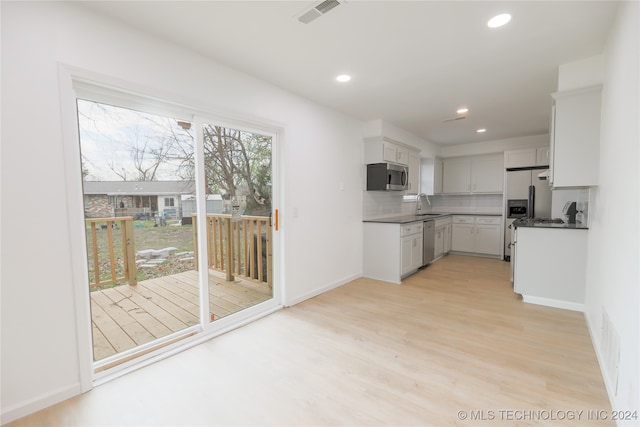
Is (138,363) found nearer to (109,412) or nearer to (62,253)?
(109,412)

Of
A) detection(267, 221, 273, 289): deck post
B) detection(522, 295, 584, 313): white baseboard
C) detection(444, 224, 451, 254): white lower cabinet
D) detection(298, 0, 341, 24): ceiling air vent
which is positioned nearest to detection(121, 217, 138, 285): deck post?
detection(267, 221, 273, 289): deck post

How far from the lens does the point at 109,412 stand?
5.57 ft

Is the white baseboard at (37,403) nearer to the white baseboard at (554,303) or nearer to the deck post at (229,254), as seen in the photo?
the deck post at (229,254)

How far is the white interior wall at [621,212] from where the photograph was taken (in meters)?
1.37

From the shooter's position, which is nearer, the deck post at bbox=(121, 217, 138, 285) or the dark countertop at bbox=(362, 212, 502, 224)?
A: the deck post at bbox=(121, 217, 138, 285)

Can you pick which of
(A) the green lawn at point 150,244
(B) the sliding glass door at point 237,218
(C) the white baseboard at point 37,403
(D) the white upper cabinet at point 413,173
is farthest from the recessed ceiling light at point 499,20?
(C) the white baseboard at point 37,403

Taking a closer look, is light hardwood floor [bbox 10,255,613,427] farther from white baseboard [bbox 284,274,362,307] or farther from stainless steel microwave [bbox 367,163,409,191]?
stainless steel microwave [bbox 367,163,409,191]

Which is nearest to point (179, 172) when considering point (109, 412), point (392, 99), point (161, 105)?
point (161, 105)

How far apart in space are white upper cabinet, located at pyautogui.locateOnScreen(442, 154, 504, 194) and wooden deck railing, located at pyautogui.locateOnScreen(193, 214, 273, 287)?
5189mm

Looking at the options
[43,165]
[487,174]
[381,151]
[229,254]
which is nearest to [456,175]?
[487,174]

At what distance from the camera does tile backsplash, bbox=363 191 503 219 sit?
4926 millimetres

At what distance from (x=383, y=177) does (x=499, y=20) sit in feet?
8.51

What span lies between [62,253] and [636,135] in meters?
3.31

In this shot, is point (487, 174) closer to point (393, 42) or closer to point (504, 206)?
point (504, 206)
